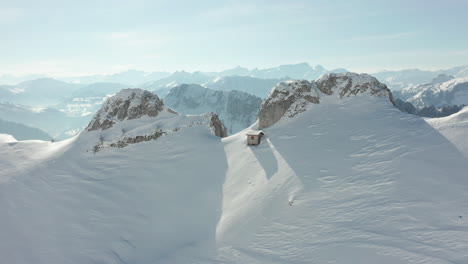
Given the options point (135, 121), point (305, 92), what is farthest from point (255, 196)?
point (135, 121)

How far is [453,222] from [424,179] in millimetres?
5358

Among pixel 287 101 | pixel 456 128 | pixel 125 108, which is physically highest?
pixel 125 108

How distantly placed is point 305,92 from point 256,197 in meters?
26.9

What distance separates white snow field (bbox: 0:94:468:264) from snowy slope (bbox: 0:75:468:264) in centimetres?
12

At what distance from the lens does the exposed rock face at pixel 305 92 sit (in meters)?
44.8

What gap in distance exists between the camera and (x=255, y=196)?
87.6 feet

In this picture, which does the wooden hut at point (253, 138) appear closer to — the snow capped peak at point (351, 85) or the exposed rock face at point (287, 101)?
the exposed rock face at point (287, 101)

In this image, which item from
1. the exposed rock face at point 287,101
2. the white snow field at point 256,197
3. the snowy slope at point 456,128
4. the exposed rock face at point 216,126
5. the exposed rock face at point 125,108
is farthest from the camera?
the exposed rock face at point 125,108

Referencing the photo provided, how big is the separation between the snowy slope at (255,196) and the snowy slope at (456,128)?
2.81 feet

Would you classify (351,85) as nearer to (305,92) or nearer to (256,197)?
(305,92)

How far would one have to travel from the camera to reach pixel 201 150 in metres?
39.3

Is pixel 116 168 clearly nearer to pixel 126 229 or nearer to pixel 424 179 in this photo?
pixel 126 229

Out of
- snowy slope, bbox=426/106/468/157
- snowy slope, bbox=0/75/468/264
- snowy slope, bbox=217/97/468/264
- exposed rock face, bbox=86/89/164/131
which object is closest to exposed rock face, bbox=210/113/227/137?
snowy slope, bbox=0/75/468/264

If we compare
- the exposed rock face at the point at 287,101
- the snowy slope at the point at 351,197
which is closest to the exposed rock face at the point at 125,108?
the exposed rock face at the point at 287,101
